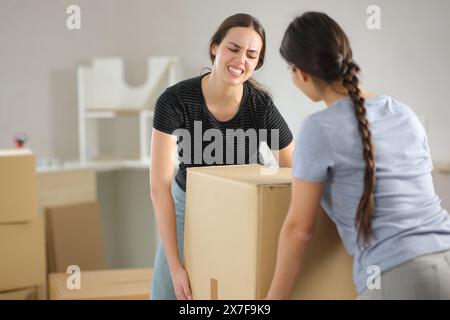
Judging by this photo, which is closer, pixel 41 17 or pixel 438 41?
pixel 438 41

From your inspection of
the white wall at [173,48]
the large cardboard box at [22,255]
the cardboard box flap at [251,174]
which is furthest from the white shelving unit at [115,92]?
the cardboard box flap at [251,174]

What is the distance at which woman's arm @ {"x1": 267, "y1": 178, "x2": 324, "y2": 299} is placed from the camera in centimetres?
106

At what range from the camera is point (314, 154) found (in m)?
1.04

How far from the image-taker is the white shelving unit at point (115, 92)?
333cm

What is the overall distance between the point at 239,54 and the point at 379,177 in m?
0.55

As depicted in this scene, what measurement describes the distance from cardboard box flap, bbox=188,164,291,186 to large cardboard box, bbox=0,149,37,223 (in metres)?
1.46

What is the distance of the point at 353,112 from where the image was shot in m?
1.07

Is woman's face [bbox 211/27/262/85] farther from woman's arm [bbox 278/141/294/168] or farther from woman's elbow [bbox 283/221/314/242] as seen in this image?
woman's elbow [bbox 283/221/314/242]

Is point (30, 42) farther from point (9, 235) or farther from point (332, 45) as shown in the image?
point (332, 45)

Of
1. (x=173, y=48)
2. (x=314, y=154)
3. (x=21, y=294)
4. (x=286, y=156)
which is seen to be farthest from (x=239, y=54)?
(x=173, y=48)

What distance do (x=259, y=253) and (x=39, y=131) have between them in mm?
2505

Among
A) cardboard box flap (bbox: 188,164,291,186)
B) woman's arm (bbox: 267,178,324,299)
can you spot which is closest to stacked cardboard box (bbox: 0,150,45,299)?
cardboard box flap (bbox: 188,164,291,186)

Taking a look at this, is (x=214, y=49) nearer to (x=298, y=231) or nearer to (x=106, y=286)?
(x=298, y=231)
